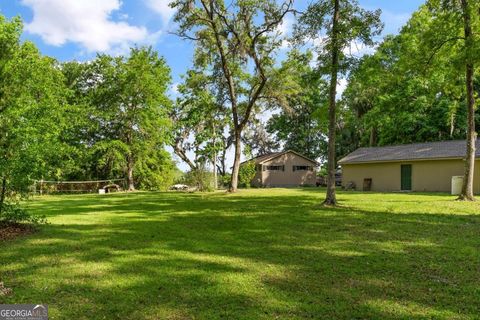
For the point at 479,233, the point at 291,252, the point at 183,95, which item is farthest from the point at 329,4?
the point at 183,95

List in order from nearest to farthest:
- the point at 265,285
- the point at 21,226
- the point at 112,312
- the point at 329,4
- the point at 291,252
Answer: the point at 112,312 < the point at 265,285 < the point at 291,252 < the point at 21,226 < the point at 329,4

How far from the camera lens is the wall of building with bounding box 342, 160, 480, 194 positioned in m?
22.6

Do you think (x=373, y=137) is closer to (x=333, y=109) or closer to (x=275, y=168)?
(x=275, y=168)

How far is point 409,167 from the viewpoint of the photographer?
24844mm

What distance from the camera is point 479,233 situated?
8.45m

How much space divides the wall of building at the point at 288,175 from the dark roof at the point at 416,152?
11120mm

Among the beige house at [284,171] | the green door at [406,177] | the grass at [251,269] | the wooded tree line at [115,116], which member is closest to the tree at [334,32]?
the grass at [251,269]

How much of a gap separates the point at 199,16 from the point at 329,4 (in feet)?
33.1

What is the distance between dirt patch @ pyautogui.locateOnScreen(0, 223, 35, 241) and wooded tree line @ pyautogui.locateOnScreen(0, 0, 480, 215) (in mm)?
740

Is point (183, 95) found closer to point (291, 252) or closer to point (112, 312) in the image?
point (291, 252)

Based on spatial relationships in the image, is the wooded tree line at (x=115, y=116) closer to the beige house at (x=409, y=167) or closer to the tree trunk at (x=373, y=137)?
the beige house at (x=409, y=167)

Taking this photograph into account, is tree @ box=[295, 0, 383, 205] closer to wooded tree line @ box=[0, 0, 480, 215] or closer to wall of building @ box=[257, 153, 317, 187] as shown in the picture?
wooded tree line @ box=[0, 0, 480, 215]

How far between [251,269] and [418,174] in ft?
70.5

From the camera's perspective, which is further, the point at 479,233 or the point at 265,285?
the point at 479,233
